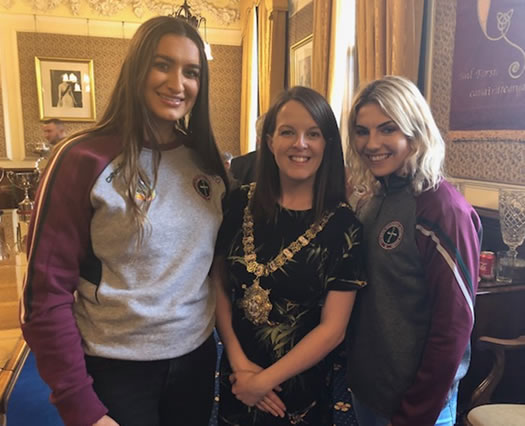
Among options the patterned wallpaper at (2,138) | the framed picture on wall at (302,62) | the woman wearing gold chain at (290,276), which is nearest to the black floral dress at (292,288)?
the woman wearing gold chain at (290,276)

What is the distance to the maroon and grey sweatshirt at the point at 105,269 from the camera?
0.98 meters

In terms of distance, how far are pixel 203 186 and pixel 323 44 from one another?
2.90m

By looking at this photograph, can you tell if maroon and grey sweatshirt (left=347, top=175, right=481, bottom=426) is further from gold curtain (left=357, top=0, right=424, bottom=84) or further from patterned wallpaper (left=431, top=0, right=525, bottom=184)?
gold curtain (left=357, top=0, right=424, bottom=84)

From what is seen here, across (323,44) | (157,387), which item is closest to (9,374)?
(157,387)

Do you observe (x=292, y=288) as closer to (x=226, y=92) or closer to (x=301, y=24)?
(x=301, y=24)

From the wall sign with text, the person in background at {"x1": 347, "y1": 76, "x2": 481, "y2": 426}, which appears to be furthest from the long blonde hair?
the wall sign with text

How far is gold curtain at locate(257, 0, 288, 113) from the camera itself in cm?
495

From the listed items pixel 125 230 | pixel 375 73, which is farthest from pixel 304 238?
pixel 375 73

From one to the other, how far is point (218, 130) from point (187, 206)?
6116 millimetres

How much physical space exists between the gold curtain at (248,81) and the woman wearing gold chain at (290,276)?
5170 millimetres

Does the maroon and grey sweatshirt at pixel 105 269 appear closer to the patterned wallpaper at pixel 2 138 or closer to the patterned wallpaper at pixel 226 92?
the patterned wallpaper at pixel 226 92

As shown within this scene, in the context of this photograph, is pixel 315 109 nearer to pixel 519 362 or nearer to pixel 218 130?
pixel 519 362

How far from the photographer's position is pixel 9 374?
67.1 inches

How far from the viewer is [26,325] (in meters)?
0.98
